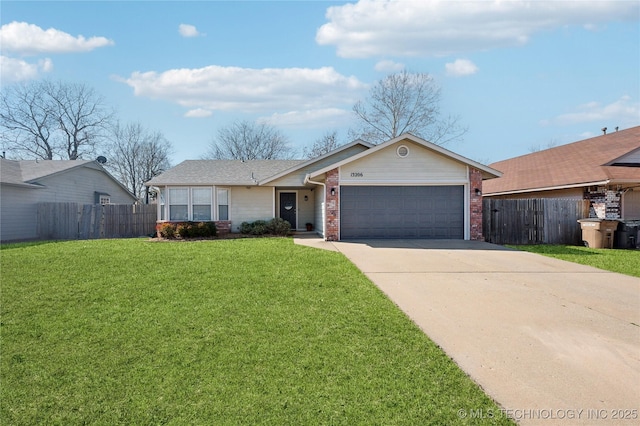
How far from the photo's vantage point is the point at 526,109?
2005cm

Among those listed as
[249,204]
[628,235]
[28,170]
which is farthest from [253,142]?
[628,235]

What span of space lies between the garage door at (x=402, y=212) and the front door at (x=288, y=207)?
19.5ft

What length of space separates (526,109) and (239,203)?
15742 mm

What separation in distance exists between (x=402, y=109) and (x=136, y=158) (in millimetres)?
26448

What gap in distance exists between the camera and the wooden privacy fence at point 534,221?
588 inches

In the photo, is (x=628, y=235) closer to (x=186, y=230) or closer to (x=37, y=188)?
(x=186, y=230)

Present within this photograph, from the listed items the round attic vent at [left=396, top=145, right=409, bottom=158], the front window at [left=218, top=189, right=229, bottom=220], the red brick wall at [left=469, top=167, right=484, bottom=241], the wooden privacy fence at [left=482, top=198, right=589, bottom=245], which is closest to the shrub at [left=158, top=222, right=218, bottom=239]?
the front window at [left=218, top=189, right=229, bottom=220]

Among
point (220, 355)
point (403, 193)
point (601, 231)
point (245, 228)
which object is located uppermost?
point (403, 193)

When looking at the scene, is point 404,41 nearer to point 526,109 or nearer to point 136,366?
point 526,109

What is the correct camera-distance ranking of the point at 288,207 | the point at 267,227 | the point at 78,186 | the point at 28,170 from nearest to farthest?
the point at 267,227 < the point at 288,207 < the point at 28,170 < the point at 78,186

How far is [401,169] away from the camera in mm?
14172

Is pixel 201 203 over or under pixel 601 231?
over

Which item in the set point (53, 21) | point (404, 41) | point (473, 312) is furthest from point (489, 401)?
point (53, 21)

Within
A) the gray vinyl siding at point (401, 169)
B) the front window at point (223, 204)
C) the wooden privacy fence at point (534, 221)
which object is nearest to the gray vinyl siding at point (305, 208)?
the front window at point (223, 204)
